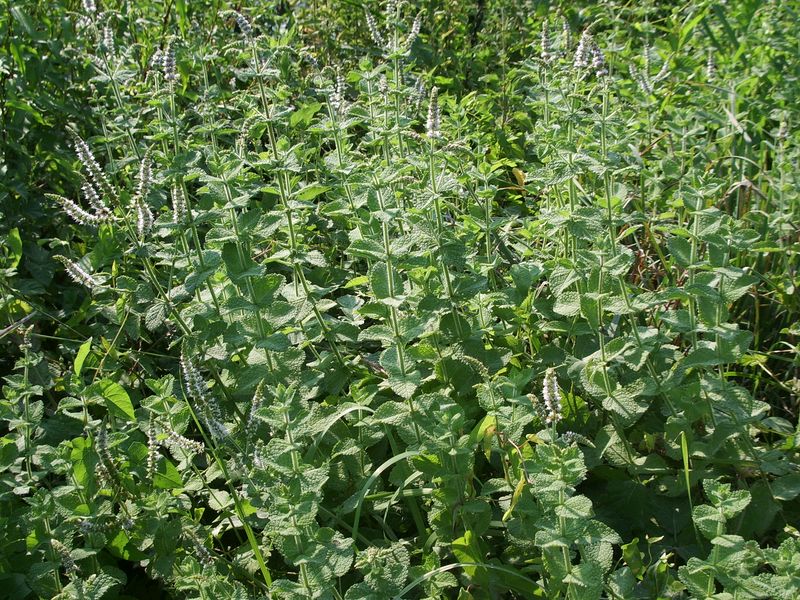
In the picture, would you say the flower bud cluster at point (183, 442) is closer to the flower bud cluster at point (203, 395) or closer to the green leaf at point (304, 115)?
the flower bud cluster at point (203, 395)

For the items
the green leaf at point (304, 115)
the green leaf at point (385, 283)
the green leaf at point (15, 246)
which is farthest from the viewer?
the green leaf at point (304, 115)

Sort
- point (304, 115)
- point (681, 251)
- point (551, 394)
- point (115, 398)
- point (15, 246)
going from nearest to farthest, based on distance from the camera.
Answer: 1. point (551, 394)
2. point (681, 251)
3. point (115, 398)
4. point (15, 246)
5. point (304, 115)

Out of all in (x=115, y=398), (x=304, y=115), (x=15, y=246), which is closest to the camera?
(x=115, y=398)

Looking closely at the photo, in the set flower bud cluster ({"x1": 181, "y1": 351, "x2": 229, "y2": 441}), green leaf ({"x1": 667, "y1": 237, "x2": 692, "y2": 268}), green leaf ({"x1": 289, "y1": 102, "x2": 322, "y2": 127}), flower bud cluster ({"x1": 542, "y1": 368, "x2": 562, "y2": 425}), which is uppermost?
green leaf ({"x1": 289, "y1": 102, "x2": 322, "y2": 127})

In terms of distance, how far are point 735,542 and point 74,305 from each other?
2404 mm

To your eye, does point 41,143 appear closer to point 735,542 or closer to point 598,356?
point 598,356

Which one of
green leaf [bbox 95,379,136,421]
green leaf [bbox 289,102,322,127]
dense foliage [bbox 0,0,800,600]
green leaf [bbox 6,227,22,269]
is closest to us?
dense foliage [bbox 0,0,800,600]

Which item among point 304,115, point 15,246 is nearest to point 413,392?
point 304,115

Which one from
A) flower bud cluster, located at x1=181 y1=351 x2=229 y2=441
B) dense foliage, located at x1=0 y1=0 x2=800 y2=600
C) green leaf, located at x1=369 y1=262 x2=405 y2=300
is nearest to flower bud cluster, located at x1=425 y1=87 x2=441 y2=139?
dense foliage, located at x1=0 y1=0 x2=800 y2=600

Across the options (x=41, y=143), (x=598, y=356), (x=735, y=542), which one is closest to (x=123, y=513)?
(x=598, y=356)

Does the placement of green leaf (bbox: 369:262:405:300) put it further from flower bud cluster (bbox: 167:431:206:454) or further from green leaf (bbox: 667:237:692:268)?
green leaf (bbox: 667:237:692:268)

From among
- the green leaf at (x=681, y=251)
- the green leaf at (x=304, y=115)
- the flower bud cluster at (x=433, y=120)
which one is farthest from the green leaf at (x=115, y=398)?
the green leaf at (x=681, y=251)

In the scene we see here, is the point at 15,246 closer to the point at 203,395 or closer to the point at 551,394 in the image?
the point at 203,395

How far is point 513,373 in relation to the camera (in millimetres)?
2203
